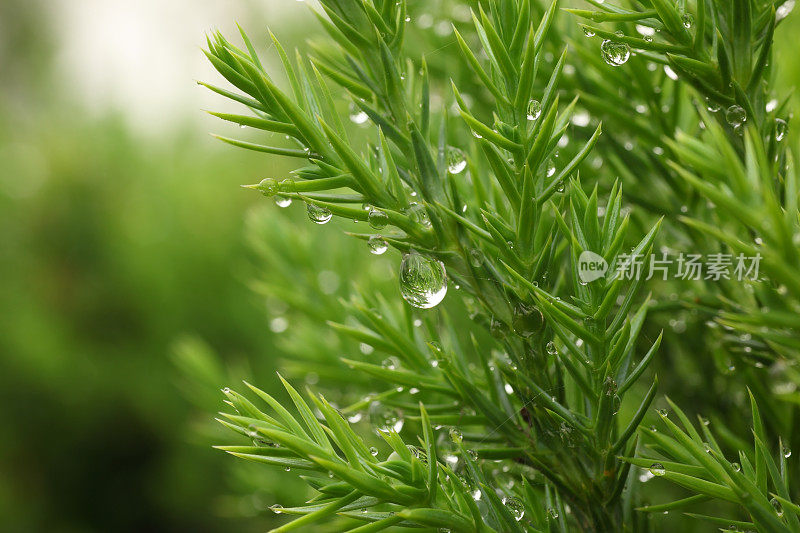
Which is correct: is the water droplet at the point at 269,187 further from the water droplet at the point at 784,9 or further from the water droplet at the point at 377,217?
the water droplet at the point at 784,9

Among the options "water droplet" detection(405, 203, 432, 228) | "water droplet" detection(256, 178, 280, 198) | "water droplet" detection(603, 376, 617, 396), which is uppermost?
"water droplet" detection(405, 203, 432, 228)

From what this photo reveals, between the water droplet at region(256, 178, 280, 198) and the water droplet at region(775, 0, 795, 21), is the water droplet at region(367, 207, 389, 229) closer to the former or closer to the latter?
the water droplet at region(256, 178, 280, 198)

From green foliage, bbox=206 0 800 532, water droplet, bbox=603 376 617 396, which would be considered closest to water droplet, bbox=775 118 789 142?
green foliage, bbox=206 0 800 532

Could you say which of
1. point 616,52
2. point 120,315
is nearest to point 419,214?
point 616,52

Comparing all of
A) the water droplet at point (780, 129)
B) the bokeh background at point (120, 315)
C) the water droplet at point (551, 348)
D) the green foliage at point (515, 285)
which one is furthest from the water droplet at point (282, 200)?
the bokeh background at point (120, 315)

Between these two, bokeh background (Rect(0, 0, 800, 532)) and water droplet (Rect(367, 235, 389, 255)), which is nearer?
water droplet (Rect(367, 235, 389, 255))

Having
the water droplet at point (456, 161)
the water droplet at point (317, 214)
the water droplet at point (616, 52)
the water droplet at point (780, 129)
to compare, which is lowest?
the water droplet at point (317, 214)

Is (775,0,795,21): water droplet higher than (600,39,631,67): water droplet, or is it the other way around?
(775,0,795,21): water droplet
